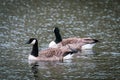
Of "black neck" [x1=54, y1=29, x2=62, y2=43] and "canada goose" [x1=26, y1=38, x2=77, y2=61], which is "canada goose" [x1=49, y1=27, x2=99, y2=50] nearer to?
"black neck" [x1=54, y1=29, x2=62, y2=43]

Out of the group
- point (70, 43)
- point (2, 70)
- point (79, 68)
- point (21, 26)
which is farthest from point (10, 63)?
point (21, 26)

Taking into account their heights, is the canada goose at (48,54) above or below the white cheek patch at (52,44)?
below

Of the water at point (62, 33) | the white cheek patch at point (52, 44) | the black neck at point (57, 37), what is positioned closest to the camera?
the water at point (62, 33)

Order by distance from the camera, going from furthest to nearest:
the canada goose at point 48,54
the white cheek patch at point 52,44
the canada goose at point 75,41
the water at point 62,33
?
the canada goose at point 75,41, the white cheek patch at point 52,44, the canada goose at point 48,54, the water at point 62,33

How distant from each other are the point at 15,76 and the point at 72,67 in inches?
115

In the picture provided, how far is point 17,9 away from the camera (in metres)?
41.4

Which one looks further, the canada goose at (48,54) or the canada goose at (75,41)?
the canada goose at (75,41)

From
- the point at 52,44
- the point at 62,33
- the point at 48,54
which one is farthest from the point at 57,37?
the point at 48,54

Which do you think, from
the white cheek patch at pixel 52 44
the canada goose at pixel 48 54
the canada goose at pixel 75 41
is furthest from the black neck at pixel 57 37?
the canada goose at pixel 48 54

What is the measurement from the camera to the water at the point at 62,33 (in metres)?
22.3

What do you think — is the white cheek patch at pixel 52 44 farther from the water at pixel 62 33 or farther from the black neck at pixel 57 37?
the black neck at pixel 57 37

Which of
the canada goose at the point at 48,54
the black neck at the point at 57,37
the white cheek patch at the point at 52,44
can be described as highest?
the black neck at the point at 57,37

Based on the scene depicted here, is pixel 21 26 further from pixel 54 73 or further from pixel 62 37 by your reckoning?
pixel 54 73

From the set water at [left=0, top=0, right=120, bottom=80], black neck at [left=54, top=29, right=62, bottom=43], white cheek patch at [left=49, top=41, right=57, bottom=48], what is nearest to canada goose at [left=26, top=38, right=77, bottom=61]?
water at [left=0, top=0, right=120, bottom=80]
